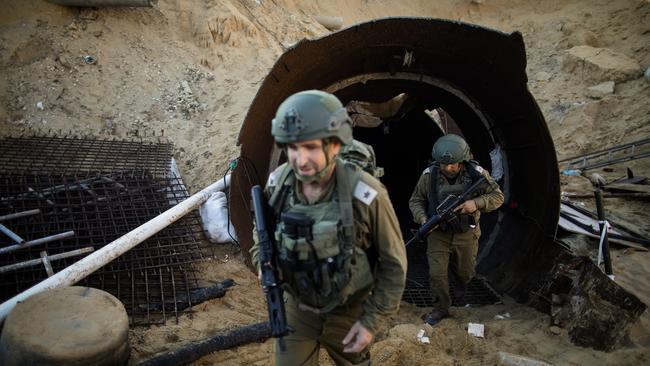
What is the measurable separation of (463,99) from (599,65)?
6.56 m

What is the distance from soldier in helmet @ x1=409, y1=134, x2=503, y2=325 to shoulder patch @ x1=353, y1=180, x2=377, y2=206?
94.9 inches

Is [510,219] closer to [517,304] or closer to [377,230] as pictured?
[517,304]

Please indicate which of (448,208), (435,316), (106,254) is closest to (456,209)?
(448,208)

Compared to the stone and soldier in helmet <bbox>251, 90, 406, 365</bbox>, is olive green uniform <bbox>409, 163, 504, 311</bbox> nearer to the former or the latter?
soldier in helmet <bbox>251, 90, 406, 365</bbox>

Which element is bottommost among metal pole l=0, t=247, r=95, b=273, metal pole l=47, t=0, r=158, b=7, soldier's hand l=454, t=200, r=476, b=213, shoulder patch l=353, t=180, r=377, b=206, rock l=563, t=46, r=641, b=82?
metal pole l=0, t=247, r=95, b=273

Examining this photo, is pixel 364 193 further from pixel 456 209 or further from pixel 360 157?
pixel 456 209

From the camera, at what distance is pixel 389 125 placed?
8.60 meters

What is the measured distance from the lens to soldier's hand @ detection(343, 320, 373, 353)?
7.62 ft

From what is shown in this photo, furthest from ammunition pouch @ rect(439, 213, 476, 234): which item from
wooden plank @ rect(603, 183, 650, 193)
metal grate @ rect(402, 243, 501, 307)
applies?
wooden plank @ rect(603, 183, 650, 193)

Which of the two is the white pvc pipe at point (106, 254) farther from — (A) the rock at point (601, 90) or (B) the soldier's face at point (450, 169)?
(A) the rock at point (601, 90)

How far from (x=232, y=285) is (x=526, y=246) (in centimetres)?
355

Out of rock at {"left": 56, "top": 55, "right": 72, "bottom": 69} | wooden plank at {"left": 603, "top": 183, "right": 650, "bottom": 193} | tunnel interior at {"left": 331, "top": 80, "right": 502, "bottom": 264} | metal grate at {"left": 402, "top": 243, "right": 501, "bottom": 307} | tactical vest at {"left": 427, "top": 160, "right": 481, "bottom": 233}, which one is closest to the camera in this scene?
tactical vest at {"left": 427, "top": 160, "right": 481, "bottom": 233}

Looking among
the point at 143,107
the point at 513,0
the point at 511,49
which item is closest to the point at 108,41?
the point at 143,107

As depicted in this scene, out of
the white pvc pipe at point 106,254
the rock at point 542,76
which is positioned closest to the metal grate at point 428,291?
the white pvc pipe at point 106,254
